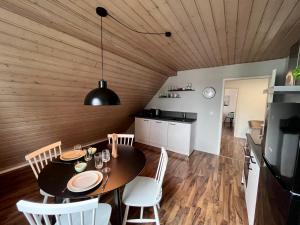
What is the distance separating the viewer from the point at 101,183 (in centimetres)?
129

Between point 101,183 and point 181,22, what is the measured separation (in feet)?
6.06

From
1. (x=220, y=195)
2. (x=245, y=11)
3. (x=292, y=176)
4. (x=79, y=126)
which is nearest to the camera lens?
(x=292, y=176)

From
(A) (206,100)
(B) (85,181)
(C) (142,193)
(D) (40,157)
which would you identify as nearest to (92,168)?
(B) (85,181)

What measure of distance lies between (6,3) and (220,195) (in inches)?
133

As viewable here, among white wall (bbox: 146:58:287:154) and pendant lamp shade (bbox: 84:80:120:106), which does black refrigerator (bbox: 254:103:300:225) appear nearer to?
pendant lamp shade (bbox: 84:80:120:106)

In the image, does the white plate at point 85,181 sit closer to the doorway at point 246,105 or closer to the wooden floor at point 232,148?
the wooden floor at point 232,148

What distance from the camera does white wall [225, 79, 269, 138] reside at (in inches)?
197

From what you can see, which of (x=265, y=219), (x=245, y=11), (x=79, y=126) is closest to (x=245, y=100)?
(x=245, y=11)

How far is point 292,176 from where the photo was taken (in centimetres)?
79

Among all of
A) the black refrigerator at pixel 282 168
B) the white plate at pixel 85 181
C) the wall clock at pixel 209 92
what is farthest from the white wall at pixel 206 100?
the white plate at pixel 85 181

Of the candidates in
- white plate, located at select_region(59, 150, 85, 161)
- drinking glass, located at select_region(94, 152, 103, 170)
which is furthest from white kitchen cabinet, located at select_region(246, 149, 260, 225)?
white plate, located at select_region(59, 150, 85, 161)

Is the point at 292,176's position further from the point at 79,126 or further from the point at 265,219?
the point at 79,126

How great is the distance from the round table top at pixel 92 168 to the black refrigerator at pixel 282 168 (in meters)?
1.08

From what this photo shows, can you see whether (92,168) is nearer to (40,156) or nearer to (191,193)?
(40,156)
